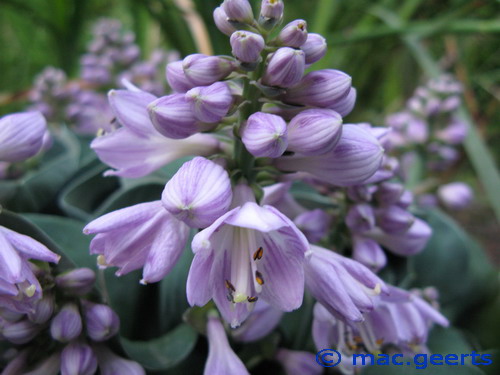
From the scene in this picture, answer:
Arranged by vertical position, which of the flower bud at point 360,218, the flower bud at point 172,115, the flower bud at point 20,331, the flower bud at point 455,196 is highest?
the flower bud at point 172,115

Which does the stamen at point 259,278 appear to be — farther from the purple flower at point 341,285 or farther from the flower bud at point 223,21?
the flower bud at point 223,21

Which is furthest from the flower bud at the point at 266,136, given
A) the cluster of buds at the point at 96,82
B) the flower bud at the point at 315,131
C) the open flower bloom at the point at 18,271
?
the cluster of buds at the point at 96,82

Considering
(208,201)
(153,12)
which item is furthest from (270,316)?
(153,12)

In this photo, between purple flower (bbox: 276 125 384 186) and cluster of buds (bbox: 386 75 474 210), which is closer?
purple flower (bbox: 276 125 384 186)

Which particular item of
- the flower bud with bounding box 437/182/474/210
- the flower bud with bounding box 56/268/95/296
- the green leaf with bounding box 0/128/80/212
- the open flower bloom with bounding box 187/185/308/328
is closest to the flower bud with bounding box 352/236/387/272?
the open flower bloom with bounding box 187/185/308/328

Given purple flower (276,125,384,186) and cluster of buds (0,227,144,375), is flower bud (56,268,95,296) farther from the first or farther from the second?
purple flower (276,125,384,186)

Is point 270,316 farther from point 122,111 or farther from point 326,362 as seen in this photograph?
point 122,111
